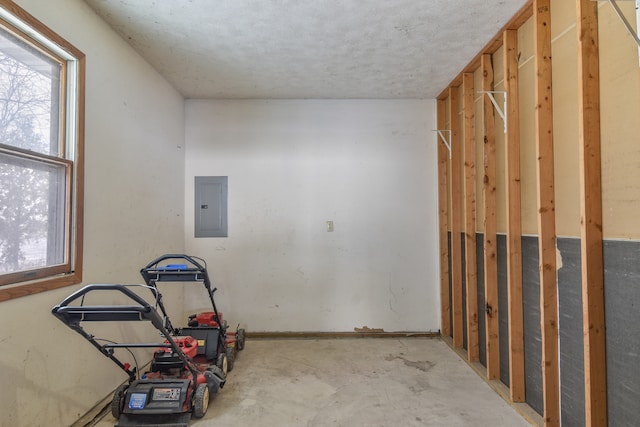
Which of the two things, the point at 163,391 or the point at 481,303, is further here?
the point at 481,303

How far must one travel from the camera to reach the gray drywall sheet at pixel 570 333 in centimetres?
172

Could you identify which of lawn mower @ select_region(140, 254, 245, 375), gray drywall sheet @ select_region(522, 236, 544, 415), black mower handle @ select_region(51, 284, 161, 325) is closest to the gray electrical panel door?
lawn mower @ select_region(140, 254, 245, 375)

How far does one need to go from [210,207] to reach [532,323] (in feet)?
10.5

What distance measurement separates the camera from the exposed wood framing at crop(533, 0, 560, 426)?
187 cm

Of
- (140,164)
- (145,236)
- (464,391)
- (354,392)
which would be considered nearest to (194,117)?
(140,164)

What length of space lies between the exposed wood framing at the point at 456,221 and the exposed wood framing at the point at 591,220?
162 cm

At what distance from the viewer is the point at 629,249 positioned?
1.43 metres

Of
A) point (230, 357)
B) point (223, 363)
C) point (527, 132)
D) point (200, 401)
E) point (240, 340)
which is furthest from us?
point (240, 340)

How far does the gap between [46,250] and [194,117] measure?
2261 mm

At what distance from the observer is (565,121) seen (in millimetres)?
1814

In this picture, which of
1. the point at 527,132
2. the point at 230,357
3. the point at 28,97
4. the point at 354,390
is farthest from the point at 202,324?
the point at 527,132

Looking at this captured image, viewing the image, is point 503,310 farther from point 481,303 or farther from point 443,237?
point 443,237

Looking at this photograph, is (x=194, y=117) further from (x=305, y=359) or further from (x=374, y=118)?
(x=305, y=359)

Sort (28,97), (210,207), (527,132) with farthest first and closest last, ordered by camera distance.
Answer: 1. (210,207)
2. (527,132)
3. (28,97)
